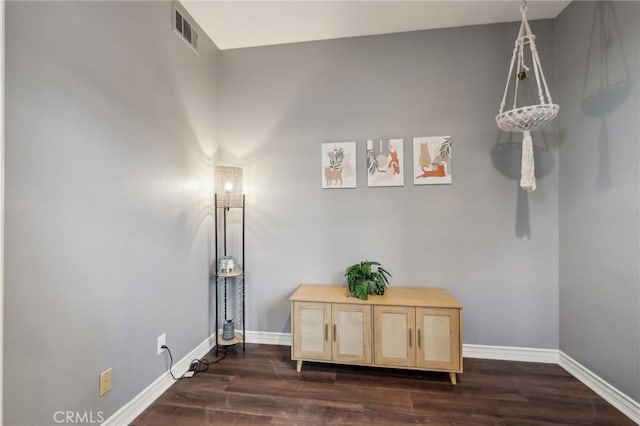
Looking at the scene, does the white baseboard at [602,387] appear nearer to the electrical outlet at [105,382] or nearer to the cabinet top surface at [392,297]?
the cabinet top surface at [392,297]

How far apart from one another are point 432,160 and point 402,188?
35 centimetres

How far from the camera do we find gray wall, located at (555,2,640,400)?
1.63 meters

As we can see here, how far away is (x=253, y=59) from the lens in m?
2.64

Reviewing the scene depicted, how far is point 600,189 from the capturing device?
1.84 m

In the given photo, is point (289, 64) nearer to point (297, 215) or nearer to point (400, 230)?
point (297, 215)

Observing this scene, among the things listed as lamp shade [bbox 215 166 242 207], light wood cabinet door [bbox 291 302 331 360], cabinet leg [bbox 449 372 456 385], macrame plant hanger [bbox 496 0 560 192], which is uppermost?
macrame plant hanger [bbox 496 0 560 192]

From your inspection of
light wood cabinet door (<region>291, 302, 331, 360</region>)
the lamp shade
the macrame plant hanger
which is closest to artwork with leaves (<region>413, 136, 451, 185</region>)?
the macrame plant hanger

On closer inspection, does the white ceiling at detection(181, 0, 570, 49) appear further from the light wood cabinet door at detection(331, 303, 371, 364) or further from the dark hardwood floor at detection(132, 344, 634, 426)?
the dark hardwood floor at detection(132, 344, 634, 426)

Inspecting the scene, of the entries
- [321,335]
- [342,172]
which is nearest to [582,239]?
[342,172]

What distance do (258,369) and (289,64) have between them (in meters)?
2.72

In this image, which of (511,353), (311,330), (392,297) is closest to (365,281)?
(392,297)

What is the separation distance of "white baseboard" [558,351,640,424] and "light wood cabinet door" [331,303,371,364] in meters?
1.54

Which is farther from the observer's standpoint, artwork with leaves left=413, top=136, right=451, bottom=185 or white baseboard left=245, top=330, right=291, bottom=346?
white baseboard left=245, top=330, right=291, bottom=346

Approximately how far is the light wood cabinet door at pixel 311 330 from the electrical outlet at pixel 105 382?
1147 millimetres
